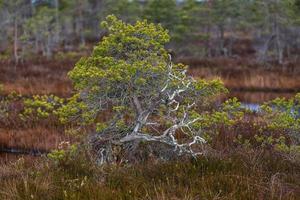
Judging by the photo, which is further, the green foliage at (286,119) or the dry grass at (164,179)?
the green foliage at (286,119)

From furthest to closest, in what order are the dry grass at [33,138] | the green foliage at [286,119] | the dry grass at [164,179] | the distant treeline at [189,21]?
the distant treeline at [189,21] < the dry grass at [33,138] < the green foliage at [286,119] < the dry grass at [164,179]

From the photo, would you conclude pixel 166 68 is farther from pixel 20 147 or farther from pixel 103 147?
pixel 20 147

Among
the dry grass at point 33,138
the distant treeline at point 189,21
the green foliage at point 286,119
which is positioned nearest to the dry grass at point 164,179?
the green foliage at point 286,119

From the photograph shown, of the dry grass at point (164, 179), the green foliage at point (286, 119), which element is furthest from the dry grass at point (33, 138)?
the green foliage at point (286, 119)

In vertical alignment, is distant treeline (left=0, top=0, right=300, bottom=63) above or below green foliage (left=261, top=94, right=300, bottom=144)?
below

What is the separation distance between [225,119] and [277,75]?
1287 centimetres

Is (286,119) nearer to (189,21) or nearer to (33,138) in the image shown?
(33,138)

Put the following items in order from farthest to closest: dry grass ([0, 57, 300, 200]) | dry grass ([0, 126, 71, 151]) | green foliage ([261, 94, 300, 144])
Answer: dry grass ([0, 126, 71, 151])
green foliage ([261, 94, 300, 144])
dry grass ([0, 57, 300, 200])

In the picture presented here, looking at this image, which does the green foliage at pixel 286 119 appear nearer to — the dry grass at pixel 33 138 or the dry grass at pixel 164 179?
the dry grass at pixel 164 179

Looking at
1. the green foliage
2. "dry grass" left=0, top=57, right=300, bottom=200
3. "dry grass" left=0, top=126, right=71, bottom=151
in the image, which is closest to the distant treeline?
"dry grass" left=0, top=126, right=71, bottom=151

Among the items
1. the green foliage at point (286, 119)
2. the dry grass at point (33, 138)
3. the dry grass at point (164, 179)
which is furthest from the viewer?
the dry grass at point (33, 138)

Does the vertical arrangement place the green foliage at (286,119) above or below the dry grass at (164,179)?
above

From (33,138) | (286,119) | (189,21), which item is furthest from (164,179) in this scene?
(189,21)

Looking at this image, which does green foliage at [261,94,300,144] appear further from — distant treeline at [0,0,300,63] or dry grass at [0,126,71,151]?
distant treeline at [0,0,300,63]
